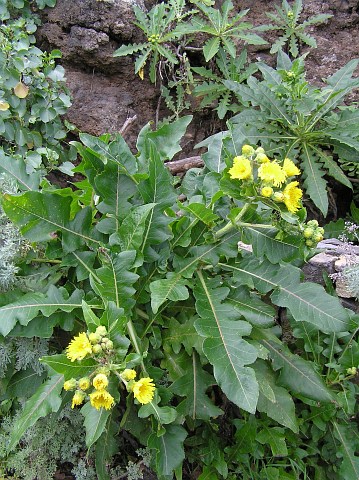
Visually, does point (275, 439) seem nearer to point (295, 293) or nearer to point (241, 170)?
point (295, 293)

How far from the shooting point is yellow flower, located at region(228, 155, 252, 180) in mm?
1553

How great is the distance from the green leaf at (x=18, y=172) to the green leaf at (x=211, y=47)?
1.45m

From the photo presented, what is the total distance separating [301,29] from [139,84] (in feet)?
3.75

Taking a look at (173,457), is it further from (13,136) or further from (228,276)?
(13,136)

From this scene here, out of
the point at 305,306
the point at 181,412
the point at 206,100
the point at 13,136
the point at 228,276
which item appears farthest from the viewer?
Result: the point at 206,100

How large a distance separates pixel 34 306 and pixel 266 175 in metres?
0.97

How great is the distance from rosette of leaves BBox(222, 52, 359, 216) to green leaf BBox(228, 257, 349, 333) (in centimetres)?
86

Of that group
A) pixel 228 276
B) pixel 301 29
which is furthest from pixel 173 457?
pixel 301 29

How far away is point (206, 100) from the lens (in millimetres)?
3062

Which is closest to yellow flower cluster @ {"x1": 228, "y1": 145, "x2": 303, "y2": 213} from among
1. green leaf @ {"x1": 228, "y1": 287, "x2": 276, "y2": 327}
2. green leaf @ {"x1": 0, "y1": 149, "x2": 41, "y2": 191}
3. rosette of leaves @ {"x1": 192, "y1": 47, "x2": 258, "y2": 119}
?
green leaf @ {"x1": 228, "y1": 287, "x2": 276, "y2": 327}

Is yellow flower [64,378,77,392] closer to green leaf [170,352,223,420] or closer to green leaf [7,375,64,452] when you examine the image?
green leaf [7,375,64,452]

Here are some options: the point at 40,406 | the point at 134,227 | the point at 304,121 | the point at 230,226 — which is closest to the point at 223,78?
the point at 304,121

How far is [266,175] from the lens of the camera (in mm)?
1532

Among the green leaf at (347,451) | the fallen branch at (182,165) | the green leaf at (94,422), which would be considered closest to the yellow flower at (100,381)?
the green leaf at (94,422)
